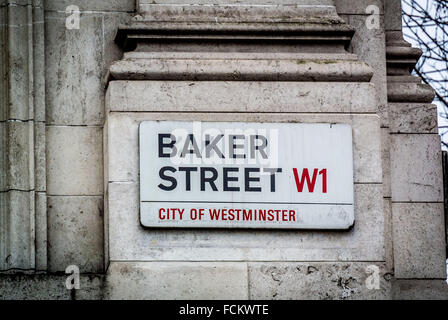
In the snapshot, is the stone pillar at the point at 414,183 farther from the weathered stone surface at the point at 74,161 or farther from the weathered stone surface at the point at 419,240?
the weathered stone surface at the point at 74,161

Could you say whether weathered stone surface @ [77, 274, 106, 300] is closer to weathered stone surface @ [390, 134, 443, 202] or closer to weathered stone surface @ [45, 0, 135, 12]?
weathered stone surface @ [45, 0, 135, 12]

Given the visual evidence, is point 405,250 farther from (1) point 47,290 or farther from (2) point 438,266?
(1) point 47,290

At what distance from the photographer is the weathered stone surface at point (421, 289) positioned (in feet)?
43.2

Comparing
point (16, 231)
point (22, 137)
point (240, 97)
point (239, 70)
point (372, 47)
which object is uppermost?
point (372, 47)

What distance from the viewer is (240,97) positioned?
13.0 meters

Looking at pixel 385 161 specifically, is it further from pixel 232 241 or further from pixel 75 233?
pixel 75 233

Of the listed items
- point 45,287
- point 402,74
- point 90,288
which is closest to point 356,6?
point 402,74

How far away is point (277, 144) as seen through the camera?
12.9m

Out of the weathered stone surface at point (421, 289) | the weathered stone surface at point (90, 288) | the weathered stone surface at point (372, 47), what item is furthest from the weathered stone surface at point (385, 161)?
the weathered stone surface at point (90, 288)

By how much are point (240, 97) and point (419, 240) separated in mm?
1802

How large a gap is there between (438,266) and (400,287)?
14.5 inches

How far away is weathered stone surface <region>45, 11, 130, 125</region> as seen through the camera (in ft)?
43.2

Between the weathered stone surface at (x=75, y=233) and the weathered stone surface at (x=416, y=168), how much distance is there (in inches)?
92.0

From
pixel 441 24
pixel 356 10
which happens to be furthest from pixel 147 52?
pixel 441 24
